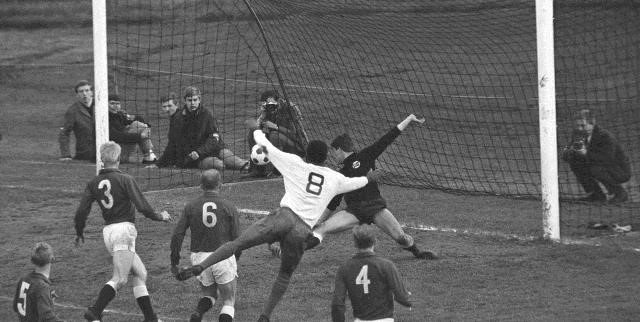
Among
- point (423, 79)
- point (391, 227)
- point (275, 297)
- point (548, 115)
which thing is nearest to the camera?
point (275, 297)

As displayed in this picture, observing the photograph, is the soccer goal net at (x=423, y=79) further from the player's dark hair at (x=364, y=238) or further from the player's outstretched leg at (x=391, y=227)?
the player's dark hair at (x=364, y=238)

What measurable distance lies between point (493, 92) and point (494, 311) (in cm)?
1390

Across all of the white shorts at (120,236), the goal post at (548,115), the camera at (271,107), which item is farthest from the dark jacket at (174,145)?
the white shorts at (120,236)

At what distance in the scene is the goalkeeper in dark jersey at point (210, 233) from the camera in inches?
430

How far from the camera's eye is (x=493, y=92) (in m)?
24.5

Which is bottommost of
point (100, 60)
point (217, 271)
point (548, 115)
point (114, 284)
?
point (114, 284)

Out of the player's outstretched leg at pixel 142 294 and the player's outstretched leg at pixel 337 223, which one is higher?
the player's outstretched leg at pixel 337 223

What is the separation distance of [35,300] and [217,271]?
1.96 metres

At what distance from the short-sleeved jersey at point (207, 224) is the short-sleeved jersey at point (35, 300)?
149 cm

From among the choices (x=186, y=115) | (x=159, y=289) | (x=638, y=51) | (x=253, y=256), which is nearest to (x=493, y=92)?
(x=638, y=51)

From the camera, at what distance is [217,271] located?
1105 cm

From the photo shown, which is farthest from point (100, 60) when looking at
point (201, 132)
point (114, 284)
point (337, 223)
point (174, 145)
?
point (114, 284)

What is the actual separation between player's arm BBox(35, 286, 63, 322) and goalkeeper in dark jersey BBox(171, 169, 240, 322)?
147 cm

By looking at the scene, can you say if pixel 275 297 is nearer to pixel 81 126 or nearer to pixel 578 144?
pixel 578 144
